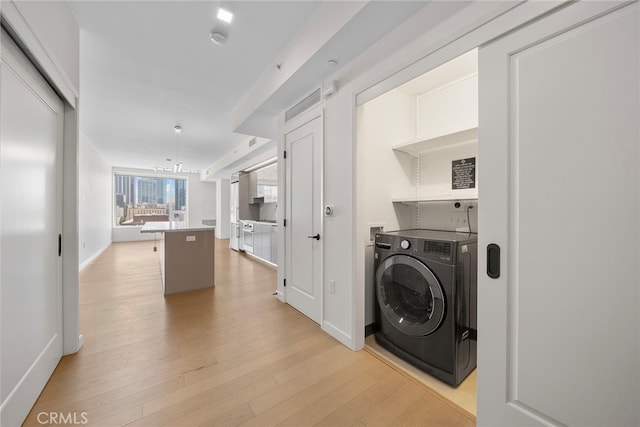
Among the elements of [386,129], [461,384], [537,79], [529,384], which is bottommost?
[461,384]

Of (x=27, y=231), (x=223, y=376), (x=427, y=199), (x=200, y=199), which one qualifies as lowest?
(x=223, y=376)

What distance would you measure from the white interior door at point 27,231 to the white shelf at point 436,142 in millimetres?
2655

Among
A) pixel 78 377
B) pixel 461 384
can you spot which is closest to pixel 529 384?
pixel 461 384

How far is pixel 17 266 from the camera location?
1382 mm

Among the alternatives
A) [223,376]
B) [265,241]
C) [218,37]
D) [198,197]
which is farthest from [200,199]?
[223,376]

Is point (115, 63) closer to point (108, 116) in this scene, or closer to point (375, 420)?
point (108, 116)

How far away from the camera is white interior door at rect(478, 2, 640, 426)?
918mm

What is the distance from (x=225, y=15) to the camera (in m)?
1.92

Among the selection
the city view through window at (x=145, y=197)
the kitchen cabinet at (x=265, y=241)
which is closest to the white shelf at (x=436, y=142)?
the kitchen cabinet at (x=265, y=241)

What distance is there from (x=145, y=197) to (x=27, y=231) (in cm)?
903

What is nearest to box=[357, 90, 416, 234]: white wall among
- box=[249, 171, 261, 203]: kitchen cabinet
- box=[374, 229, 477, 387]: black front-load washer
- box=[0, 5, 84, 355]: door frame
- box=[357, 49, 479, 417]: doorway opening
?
box=[357, 49, 479, 417]: doorway opening

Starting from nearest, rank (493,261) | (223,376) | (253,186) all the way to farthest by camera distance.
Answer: (493,261) → (223,376) → (253,186)

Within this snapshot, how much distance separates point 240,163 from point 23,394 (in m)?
5.72

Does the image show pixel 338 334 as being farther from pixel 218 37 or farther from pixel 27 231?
pixel 218 37
